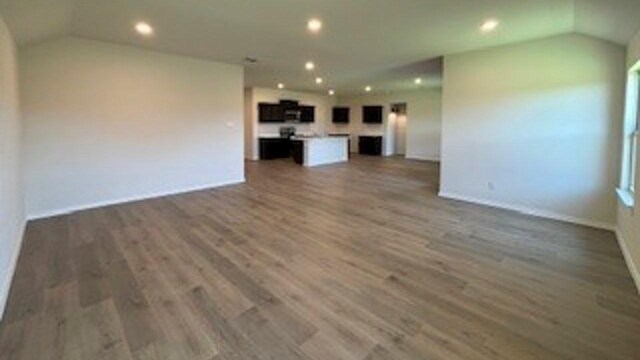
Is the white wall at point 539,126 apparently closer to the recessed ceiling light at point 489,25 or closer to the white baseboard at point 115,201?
the recessed ceiling light at point 489,25

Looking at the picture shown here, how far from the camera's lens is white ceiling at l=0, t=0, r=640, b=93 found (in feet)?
10.9

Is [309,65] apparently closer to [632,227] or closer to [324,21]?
[324,21]

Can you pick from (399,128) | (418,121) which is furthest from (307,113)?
(418,121)

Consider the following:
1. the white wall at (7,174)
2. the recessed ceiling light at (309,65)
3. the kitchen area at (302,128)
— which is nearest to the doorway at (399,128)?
the kitchen area at (302,128)

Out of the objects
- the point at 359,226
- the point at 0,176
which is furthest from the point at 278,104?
the point at 0,176

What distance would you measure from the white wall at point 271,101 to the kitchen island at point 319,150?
1.33 meters

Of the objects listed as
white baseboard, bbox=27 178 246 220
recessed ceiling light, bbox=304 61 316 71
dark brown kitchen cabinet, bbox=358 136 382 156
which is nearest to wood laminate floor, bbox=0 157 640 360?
white baseboard, bbox=27 178 246 220

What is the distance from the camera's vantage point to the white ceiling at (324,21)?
10.9 ft

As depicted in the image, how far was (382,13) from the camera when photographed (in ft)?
11.9

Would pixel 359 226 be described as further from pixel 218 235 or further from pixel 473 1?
pixel 473 1

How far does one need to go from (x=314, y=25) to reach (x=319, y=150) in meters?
6.34

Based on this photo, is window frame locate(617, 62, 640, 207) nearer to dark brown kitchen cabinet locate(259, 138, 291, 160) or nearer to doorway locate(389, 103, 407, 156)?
doorway locate(389, 103, 407, 156)

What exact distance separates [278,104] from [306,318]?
33.0 feet

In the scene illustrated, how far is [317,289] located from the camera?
2.63 m
